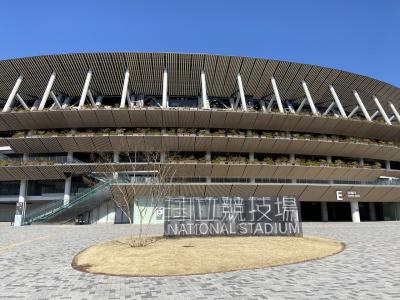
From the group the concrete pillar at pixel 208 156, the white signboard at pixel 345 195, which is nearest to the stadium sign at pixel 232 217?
Result: the concrete pillar at pixel 208 156

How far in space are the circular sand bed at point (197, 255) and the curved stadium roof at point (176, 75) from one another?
2810 cm

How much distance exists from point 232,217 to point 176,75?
27.3 meters

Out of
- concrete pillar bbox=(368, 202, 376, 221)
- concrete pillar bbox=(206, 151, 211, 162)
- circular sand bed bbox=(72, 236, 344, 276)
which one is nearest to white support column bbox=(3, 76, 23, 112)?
concrete pillar bbox=(206, 151, 211, 162)

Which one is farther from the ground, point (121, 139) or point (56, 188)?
point (121, 139)

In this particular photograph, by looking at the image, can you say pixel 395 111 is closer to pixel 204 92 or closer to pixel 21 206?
pixel 204 92

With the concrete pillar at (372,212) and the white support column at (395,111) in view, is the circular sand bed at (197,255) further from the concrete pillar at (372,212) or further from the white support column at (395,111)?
the white support column at (395,111)

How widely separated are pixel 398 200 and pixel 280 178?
1617 centimetres

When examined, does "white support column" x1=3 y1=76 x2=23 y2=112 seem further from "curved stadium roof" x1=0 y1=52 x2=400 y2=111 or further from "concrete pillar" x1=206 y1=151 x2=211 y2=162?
"concrete pillar" x1=206 y1=151 x2=211 y2=162

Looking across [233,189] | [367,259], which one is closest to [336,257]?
[367,259]

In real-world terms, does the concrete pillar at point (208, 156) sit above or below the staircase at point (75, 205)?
above

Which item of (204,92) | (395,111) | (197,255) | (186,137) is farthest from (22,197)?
(395,111)

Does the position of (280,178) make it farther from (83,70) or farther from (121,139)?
(83,70)

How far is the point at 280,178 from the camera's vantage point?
40.6m

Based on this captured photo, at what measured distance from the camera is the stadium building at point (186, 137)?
1515 inches
